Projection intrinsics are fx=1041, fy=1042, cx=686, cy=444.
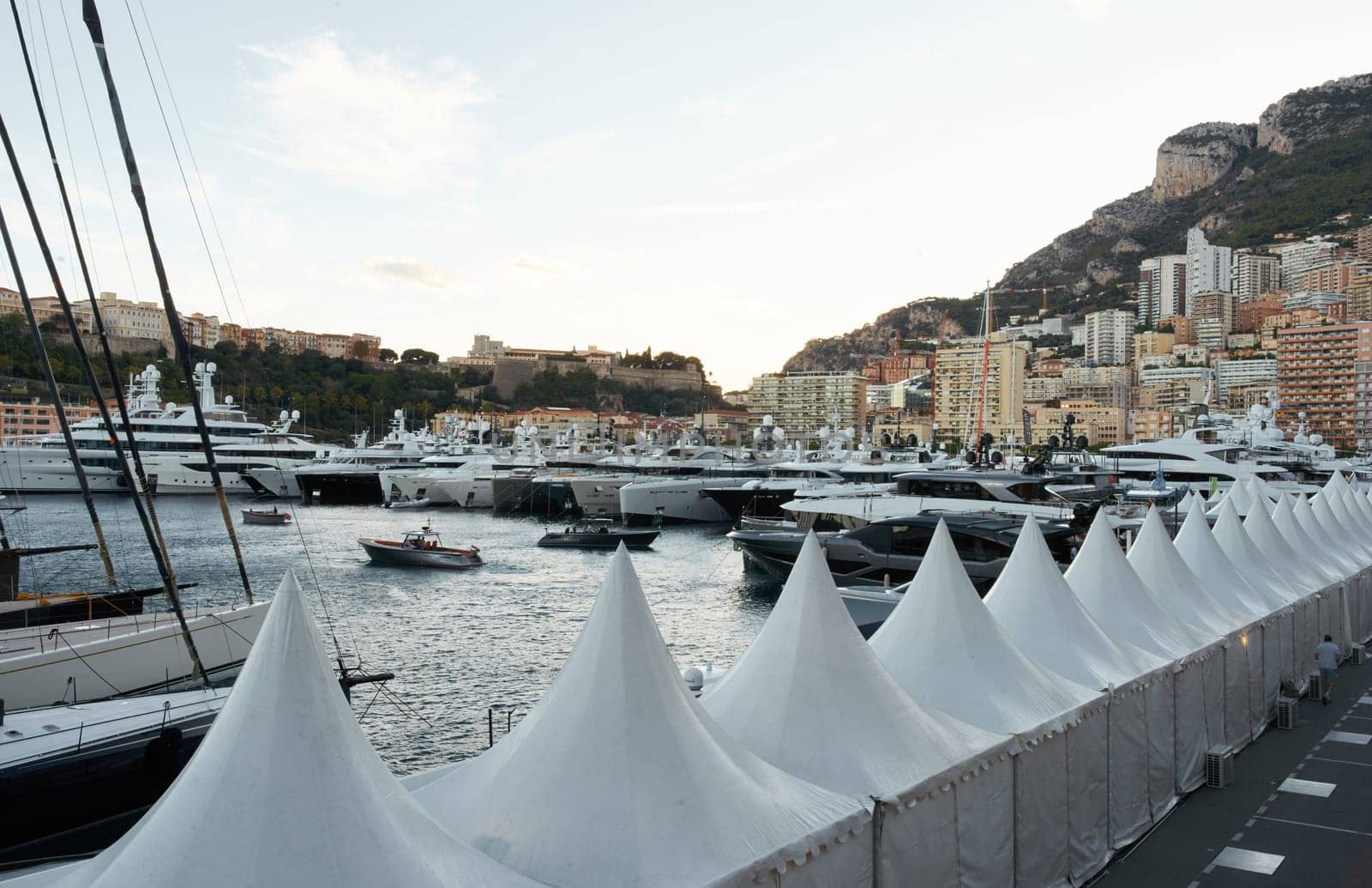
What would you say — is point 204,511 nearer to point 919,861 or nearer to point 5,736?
point 5,736

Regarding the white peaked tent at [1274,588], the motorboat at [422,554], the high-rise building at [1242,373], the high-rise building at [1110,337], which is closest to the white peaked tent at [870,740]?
the white peaked tent at [1274,588]

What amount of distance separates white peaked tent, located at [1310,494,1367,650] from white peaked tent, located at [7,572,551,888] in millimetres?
13115

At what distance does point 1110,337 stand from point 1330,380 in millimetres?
59976

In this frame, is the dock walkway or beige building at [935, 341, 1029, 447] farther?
beige building at [935, 341, 1029, 447]

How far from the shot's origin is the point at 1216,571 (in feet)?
40.3

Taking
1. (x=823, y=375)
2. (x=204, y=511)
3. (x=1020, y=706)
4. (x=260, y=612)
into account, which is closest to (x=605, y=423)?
(x=823, y=375)

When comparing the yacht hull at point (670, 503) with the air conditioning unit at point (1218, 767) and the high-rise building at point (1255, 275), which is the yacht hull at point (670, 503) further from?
the high-rise building at point (1255, 275)

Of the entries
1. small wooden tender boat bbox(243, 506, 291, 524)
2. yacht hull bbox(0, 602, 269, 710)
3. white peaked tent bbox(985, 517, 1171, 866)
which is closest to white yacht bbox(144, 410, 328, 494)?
small wooden tender boat bbox(243, 506, 291, 524)

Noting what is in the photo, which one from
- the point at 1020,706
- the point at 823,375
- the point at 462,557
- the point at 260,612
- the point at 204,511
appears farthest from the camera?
the point at 823,375

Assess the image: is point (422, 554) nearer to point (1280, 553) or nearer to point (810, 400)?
point (1280, 553)

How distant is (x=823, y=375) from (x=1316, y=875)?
522 feet

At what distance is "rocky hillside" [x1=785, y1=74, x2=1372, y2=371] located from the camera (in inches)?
5566

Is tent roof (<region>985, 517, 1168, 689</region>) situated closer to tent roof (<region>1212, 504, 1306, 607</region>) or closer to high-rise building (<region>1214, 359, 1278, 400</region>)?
tent roof (<region>1212, 504, 1306, 607</region>)

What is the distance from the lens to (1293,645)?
12.4 meters
